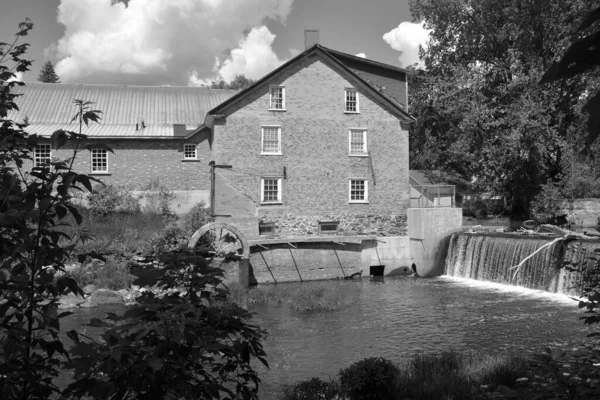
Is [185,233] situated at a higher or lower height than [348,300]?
higher

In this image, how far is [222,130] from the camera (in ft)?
90.0

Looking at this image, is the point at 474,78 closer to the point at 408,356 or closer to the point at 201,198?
the point at 201,198

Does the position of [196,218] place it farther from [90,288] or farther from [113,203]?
[90,288]

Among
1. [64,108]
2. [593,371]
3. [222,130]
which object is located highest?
[64,108]

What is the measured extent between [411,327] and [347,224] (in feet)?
45.0

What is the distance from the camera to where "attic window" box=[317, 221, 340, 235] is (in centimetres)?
Result: 2881

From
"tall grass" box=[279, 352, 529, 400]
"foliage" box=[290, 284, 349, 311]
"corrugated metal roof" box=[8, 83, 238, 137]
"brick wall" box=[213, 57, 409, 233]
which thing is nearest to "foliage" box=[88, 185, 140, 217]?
"corrugated metal roof" box=[8, 83, 238, 137]

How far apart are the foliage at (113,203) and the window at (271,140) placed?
725 centimetres

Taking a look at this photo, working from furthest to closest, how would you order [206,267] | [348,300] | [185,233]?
Answer: [185,233] → [348,300] → [206,267]

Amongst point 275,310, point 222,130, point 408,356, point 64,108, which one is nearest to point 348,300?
point 275,310

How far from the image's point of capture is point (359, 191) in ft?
96.4

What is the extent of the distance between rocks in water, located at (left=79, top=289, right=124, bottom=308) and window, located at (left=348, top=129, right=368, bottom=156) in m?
14.6

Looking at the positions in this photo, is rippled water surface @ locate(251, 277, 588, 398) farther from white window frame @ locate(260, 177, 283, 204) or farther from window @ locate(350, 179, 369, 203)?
window @ locate(350, 179, 369, 203)

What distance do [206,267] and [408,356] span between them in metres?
9.71
